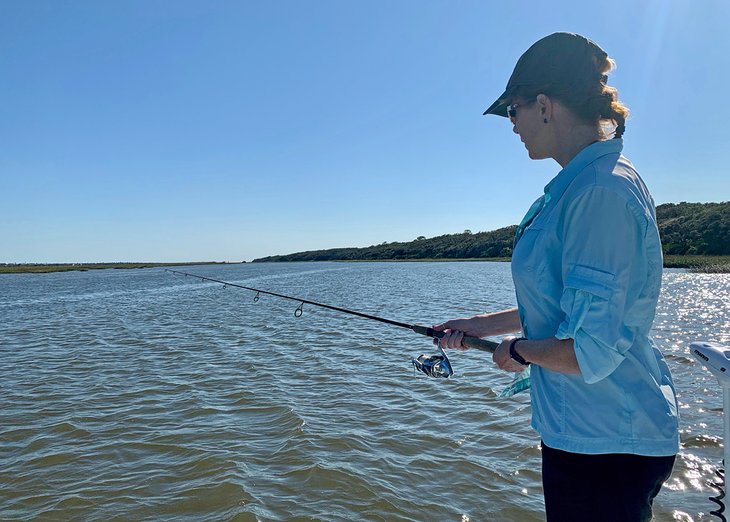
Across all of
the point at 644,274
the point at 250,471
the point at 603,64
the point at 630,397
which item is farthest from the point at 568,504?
the point at 250,471

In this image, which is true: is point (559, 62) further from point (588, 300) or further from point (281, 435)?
point (281, 435)

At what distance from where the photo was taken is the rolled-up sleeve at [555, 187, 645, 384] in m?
1.90

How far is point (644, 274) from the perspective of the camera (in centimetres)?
203

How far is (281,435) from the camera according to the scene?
23.1 feet

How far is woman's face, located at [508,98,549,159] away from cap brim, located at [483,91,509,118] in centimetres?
4

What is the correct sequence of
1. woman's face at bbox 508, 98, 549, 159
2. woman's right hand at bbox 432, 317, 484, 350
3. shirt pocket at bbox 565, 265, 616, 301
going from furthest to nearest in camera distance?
1. woman's right hand at bbox 432, 317, 484, 350
2. woman's face at bbox 508, 98, 549, 159
3. shirt pocket at bbox 565, 265, 616, 301

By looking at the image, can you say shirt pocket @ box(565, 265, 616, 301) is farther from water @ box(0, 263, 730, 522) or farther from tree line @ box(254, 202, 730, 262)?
tree line @ box(254, 202, 730, 262)

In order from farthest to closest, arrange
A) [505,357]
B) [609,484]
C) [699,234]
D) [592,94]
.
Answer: [699,234] < [505,357] < [592,94] < [609,484]

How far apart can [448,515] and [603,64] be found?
14.1 ft

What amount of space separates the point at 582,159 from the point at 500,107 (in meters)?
0.57

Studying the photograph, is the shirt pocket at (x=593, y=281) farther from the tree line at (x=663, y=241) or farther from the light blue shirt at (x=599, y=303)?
the tree line at (x=663, y=241)

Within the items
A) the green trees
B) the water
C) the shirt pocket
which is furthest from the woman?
the green trees

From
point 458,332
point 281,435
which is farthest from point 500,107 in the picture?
point 281,435

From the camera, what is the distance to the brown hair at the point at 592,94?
2.25 metres
